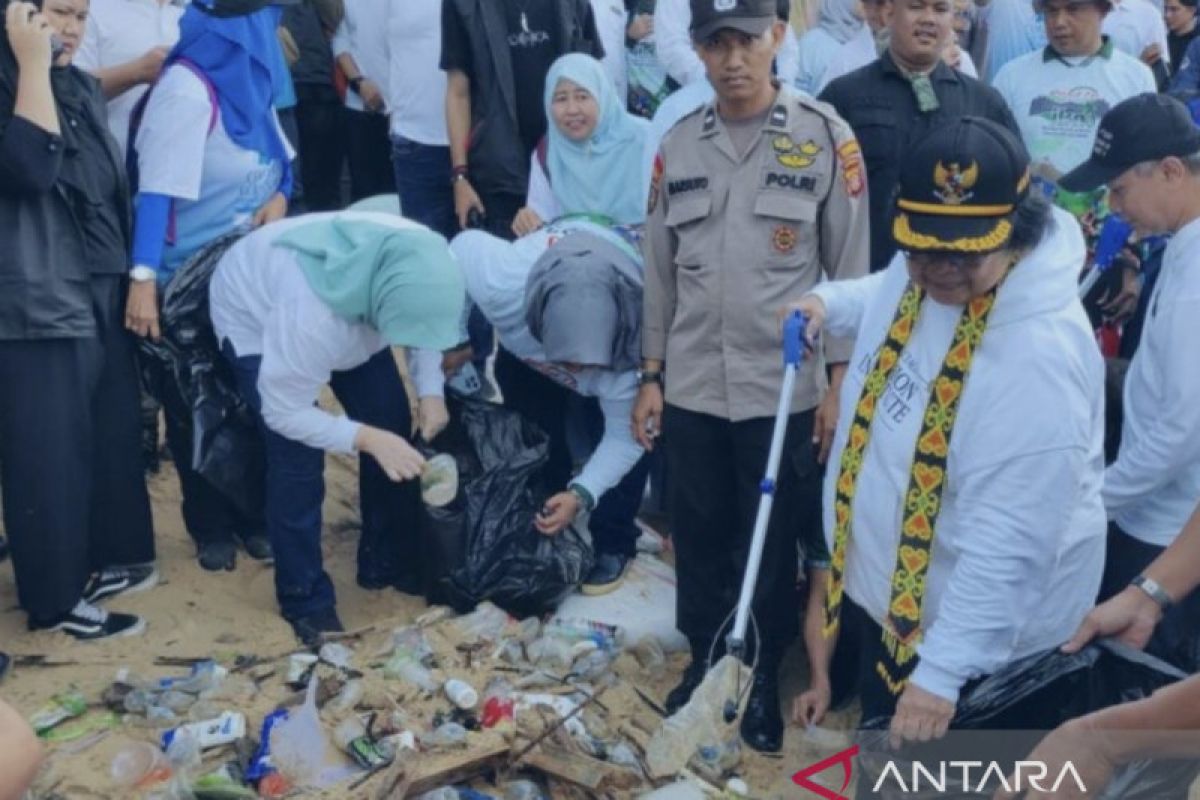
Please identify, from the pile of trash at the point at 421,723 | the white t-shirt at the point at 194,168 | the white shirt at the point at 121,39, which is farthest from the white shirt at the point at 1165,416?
the white shirt at the point at 121,39

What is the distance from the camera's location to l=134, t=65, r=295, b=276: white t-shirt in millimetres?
5035

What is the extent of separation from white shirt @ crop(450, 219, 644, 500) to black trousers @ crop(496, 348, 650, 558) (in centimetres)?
20

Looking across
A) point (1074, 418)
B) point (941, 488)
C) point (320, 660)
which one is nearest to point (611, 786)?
point (320, 660)

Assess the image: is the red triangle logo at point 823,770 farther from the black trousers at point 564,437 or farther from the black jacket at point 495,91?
the black jacket at point 495,91

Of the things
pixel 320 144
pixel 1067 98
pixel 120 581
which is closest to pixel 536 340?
pixel 120 581

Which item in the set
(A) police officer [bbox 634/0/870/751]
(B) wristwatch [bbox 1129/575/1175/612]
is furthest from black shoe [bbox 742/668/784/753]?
(B) wristwatch [bbox 1129/575/1175/612]

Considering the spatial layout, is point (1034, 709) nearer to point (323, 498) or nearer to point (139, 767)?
point (139, 767)

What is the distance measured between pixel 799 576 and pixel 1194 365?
170cm

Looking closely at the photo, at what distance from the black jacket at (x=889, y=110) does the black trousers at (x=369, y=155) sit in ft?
9.12

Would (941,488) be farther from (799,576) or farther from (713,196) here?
(799,576)

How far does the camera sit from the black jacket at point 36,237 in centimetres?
443

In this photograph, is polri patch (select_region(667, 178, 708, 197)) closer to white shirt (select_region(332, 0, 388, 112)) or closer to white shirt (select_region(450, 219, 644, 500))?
white shirt (select_region(450, 219, 644, 500))

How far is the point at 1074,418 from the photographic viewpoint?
10.0 feet

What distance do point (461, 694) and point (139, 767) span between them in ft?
3.08
